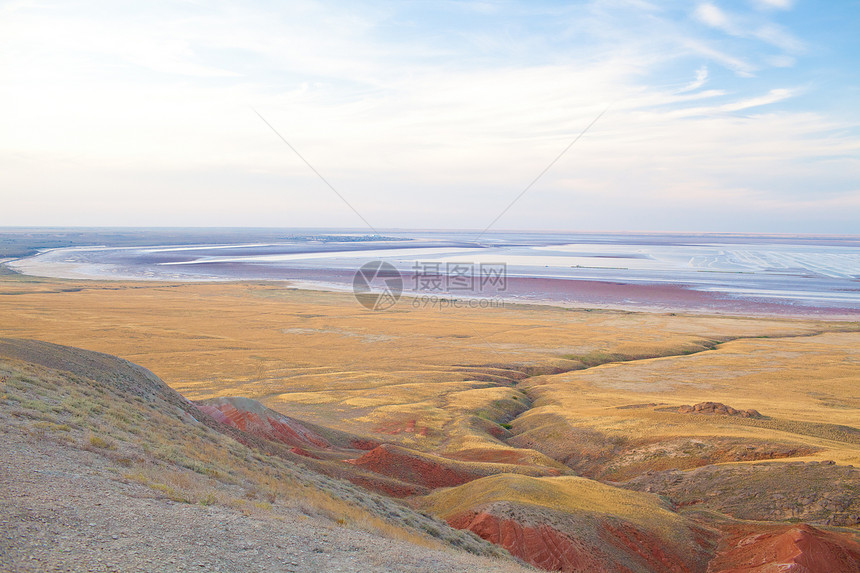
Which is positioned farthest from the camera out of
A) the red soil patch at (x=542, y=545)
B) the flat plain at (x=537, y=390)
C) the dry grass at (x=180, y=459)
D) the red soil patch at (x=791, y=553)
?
the flat plain at (x=537, y=390)

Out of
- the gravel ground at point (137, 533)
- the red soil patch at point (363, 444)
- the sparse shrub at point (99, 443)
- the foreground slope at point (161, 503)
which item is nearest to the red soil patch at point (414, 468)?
the red soil patch at point (363, 444)

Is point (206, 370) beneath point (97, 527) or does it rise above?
beneath

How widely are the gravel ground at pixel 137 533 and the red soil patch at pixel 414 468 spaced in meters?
10.6

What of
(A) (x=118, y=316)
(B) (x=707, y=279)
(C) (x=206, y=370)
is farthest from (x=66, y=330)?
(B) (x=707, y=279)

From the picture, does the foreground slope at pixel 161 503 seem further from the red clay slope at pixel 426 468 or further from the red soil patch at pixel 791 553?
the red soil patch at pixel 791 553

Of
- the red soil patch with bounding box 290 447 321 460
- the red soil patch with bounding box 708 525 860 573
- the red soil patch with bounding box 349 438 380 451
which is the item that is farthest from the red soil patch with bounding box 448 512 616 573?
the red soil patch with bounding box 349 438 380 451

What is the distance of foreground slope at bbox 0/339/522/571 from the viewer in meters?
8.39

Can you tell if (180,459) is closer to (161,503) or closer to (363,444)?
(161,503)

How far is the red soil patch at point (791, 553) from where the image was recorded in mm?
14477

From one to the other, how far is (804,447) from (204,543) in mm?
25463

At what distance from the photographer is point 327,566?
365 inches

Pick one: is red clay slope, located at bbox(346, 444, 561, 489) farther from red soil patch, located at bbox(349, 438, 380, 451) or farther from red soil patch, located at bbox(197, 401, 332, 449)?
red soil patch, located at bbox(349, 438, 380, 451)

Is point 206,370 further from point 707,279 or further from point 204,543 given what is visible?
point 707,279

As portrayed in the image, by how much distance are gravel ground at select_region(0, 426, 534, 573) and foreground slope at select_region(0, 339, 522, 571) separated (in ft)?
0.09
